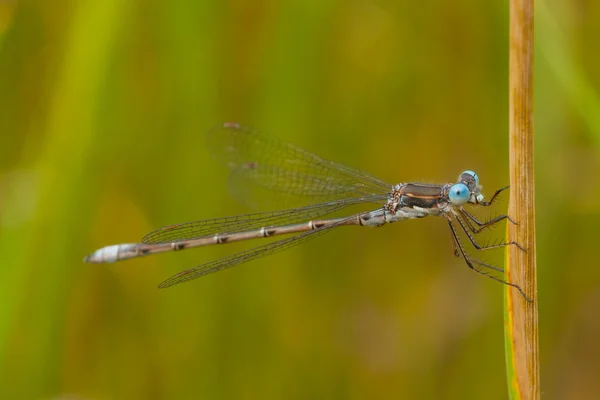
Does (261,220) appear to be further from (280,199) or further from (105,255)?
(105,255)

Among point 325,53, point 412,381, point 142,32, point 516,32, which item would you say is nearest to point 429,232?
point 412,381

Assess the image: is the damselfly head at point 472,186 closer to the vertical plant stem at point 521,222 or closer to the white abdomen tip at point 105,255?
the vertical plant stem at point 521,222

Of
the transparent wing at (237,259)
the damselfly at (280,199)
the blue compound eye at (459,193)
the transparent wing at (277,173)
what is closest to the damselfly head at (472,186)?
the blue compound eye at (459,193)

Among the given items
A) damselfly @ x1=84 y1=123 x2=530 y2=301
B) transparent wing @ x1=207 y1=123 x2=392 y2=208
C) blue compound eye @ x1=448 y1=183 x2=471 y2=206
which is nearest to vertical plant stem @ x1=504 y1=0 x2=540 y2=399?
blue compound eye @ x1=448 y1=183 x2=471 y2=206

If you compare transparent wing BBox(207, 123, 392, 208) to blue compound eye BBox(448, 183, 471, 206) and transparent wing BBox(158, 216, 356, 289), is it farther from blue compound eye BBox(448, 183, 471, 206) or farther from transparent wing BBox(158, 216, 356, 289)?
blue compound eye BBox(448, 183, 471, 206)

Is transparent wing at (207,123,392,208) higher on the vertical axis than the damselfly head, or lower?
higher

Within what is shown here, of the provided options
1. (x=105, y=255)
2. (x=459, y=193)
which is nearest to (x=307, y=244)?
(x=105, y=255)

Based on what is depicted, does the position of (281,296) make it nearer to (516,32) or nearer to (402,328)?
(402,328)
